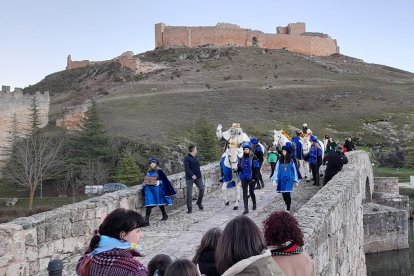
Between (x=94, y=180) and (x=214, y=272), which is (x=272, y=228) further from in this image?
(x=94, y=180)

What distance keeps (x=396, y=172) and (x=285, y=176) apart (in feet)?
106

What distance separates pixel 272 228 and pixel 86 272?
139 centimetres

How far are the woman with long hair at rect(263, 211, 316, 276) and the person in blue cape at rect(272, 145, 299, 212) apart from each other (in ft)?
21.5

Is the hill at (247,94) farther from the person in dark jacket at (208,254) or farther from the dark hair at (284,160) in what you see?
the person in dark jacket at (208,254)

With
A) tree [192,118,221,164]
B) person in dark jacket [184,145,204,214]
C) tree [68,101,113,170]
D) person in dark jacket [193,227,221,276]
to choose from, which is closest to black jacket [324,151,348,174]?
person in dark jacket [184,145,204,214]

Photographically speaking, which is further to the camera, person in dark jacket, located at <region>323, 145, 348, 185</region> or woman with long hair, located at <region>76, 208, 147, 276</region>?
person in dark jacket, located at <region>323, 145, 348, 185</region>

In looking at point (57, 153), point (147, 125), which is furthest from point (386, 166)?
point (57, 153)

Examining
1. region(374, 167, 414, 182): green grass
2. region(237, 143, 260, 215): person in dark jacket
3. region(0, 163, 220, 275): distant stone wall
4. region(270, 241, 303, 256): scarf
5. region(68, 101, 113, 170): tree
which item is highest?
region(270, 241, 303, 256): scarf

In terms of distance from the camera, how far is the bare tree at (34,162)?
114 feet

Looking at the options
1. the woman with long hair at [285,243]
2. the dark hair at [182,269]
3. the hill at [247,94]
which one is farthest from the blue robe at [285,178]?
the hill at [247,94]

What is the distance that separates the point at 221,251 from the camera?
10.8ft

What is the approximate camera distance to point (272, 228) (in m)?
3.80

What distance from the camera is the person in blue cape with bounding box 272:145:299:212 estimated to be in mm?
10383

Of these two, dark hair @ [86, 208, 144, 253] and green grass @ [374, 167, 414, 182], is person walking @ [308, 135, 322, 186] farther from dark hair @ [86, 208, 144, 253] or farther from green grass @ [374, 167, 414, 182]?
green grass @ [374, 167, 414, 182]
